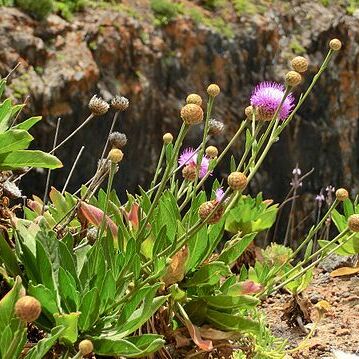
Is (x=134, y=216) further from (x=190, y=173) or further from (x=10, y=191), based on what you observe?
(x=10, y=191)

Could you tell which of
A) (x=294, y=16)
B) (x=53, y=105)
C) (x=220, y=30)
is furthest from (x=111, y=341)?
(x=294, y=16)

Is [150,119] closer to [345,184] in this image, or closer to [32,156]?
[345,184]

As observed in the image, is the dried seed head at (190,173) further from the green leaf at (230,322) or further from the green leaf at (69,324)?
the green leaf at (69,324)

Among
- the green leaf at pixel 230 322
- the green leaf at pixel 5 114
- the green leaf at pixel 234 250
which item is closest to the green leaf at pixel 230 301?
the green leaf at pixel 230 322

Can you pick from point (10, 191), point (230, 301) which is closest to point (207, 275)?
point (230, 301)

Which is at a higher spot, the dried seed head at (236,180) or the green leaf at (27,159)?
the dried seed head at (236,180)
